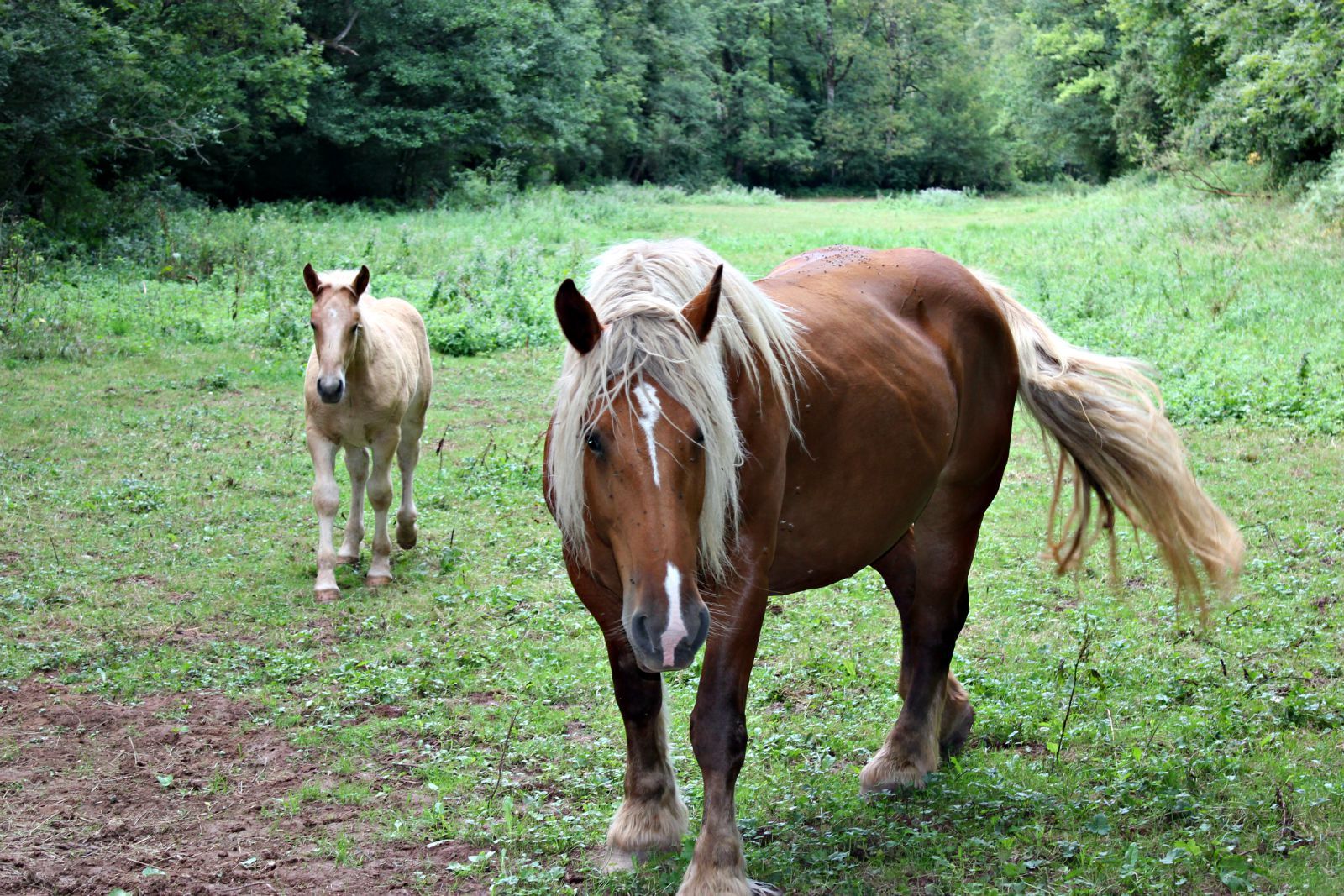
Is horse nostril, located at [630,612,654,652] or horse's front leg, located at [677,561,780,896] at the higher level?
horse nostril, located at [630,612,654,652]

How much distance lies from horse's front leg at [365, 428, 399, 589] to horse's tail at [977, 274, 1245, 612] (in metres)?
4.02

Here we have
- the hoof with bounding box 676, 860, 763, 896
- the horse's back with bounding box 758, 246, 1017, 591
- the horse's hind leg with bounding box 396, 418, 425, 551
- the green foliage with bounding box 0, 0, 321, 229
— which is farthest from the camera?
the green foliage with bounding box 0, 0, 321, 229

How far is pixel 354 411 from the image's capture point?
690 centimetres

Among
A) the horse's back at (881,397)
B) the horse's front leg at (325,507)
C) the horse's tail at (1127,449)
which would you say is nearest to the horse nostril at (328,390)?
the horse's front leg at (325,507)

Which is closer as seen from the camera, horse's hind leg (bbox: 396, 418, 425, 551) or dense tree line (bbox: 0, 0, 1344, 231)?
horse's hind leg (bbox: 396, 418, 425, 551)

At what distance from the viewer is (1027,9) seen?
45.9m

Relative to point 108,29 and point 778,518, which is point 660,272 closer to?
point 778,518

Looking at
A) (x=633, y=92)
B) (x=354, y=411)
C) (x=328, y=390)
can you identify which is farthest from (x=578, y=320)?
(x=633, y=92)

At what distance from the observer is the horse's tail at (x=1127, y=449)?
4453mm

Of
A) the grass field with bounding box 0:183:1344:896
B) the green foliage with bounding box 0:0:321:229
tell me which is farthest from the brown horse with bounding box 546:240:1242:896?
the green foliage with bounding box 0:0:321:229

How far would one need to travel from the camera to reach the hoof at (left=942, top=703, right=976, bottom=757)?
4.27 metres

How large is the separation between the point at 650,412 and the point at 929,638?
5.99 ft

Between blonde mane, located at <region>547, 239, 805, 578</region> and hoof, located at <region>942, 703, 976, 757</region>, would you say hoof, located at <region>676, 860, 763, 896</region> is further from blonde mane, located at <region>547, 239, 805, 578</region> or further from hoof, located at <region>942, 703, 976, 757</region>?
hoof, located at <region>942, 703, 976, 757</region>

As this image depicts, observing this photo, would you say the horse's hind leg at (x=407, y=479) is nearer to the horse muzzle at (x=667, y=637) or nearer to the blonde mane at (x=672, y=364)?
the blonde mane at (x=672, y=364)
